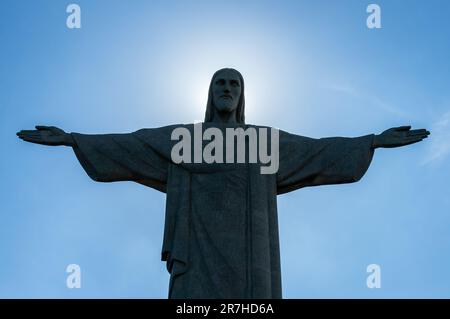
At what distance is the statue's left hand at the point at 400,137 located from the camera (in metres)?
19.5

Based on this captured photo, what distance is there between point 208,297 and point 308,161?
3592mm

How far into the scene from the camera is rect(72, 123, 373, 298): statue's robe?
1795 cm

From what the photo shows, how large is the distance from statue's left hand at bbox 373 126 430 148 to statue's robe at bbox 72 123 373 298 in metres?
0.28

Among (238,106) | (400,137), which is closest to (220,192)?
(238,106)

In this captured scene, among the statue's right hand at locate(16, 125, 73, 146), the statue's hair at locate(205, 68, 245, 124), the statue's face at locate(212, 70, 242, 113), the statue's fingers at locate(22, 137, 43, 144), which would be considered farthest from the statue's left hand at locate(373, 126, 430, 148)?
the statue's fingers at locate(22, 137, 43, 144)

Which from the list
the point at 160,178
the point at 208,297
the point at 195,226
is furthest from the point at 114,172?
the point at 208,297

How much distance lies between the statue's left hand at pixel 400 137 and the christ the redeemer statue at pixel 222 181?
0.02 metres

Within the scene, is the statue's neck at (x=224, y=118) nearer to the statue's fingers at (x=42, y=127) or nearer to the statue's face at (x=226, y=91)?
the statue's face at (x=226, y=91)

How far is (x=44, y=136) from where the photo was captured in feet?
63.3

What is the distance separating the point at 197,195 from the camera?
18828mm

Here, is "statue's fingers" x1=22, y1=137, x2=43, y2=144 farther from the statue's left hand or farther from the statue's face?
the statue's left hand

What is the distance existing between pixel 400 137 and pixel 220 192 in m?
3.56

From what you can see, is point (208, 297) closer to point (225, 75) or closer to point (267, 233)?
point (267, 233)

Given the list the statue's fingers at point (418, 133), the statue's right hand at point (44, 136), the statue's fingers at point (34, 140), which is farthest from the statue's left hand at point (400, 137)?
the statue's fingers at point (34, 140)
